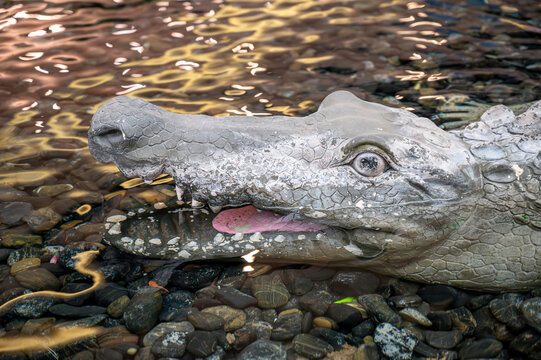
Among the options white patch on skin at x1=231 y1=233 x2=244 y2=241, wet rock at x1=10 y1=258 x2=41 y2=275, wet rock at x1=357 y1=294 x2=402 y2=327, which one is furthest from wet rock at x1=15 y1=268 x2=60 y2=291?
wet rock at x1=357 y1=294 x2=402 y2=327

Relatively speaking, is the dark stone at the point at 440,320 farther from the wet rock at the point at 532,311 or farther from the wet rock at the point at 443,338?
the wet rock at the point at 532,311

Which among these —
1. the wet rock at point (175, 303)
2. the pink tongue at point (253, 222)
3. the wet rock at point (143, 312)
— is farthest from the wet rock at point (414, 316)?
the wet rock at point (143, 312)

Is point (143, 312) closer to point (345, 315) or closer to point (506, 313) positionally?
point (345, 315)

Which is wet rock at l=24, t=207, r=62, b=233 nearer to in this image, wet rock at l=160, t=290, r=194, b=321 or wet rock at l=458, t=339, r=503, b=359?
wet rock at l=160, t=290, r=194, b=321

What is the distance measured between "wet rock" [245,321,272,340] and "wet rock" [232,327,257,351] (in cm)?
2

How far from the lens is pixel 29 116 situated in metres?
4.76

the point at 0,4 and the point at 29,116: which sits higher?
the point at 0,4

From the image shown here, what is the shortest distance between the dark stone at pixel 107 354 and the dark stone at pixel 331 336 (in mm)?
1016

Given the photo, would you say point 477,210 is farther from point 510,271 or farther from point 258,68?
point 258,68

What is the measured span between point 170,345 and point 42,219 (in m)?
1.54

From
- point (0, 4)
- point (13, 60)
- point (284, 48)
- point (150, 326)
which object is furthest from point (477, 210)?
point (0, 4)

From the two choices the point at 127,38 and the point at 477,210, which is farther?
the point at 127,38

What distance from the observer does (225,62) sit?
5.77 metres

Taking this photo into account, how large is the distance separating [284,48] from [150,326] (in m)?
4.21
